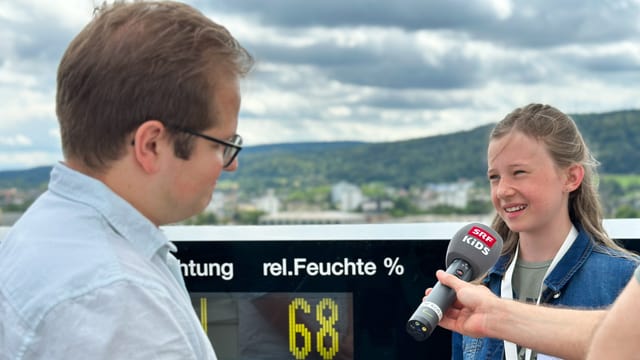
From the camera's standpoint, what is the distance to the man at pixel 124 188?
3.25ft

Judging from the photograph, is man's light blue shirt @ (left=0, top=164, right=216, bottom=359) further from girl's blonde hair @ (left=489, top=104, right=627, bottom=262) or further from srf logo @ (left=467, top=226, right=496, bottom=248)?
girl's blonde hair @ (left=489, top=104, right=627, bottom=262)

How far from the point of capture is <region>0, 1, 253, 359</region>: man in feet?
3.25

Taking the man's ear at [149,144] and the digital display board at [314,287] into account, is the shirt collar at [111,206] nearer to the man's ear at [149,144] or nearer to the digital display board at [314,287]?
the man's ear at [149,144]

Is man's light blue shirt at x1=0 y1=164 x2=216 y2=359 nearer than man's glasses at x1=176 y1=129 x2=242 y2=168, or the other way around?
man's light blue shirt at x1=0 y1=164 x2=216 y2=359

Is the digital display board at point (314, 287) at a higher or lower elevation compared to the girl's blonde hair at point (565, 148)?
lower

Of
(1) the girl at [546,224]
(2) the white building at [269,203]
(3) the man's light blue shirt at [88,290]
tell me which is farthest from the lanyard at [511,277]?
(3) the man's light blue shirt at [88,290]

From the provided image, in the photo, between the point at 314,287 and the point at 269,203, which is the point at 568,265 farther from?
the point at 269,203

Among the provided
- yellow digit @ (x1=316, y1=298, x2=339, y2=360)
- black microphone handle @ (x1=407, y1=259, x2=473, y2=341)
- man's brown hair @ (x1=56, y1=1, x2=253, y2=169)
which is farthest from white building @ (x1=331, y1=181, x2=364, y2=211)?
man's brown hair @ (x1=56, y1=1, x2=253, y2=169)

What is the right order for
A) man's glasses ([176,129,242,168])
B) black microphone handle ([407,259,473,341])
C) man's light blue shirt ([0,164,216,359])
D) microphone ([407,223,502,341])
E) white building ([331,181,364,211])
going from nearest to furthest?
1. man's light blue shirt ([0,164,216,359])
2. man's glasses ([176,129,242,168])
3. black microphone handle ([407,259,473,341])
4. microphone ([407,223,502,341])
5. white building ([331,181,364,211])

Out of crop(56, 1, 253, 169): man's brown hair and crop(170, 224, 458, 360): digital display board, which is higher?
crop(56, 1, 253, 169): man's brown hair

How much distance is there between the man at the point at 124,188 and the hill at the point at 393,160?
7.21 feet

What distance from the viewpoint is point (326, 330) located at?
10.5 ft

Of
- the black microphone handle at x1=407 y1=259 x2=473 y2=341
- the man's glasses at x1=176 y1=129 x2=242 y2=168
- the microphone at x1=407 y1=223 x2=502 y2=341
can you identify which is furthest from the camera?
the microphone at x1=407 y1=223 x2=502 y2=341

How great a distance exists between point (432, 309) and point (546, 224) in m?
0.78
